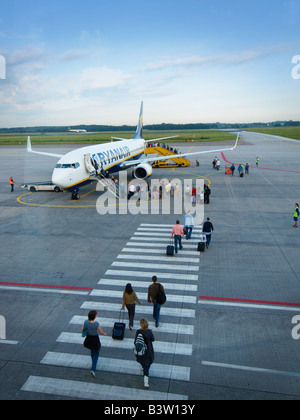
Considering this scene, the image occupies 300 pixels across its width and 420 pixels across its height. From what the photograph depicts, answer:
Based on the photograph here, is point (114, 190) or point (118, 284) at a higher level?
point (114, 190)

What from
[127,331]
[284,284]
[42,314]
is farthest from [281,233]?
[42,314]

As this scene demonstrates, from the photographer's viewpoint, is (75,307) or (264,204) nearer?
(75,307)

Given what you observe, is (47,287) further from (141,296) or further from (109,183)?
(109,183)

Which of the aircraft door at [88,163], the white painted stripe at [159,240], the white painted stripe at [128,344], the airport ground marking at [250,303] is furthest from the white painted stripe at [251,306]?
the aircraft door at [88,163]

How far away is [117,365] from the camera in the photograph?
8.01 metres

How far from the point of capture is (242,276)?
41.2ft

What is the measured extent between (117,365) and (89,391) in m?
1.04

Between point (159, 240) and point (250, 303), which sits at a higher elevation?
point (159, 240)

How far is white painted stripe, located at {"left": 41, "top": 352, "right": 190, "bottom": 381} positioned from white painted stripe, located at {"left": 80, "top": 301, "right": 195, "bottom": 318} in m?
2.12

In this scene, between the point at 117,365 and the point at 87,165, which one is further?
the point at 87,165

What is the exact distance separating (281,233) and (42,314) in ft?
45.2

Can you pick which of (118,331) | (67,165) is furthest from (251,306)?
(67,165)

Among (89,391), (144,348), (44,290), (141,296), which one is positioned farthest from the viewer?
(44,290)

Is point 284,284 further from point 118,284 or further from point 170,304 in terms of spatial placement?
point 118,284
